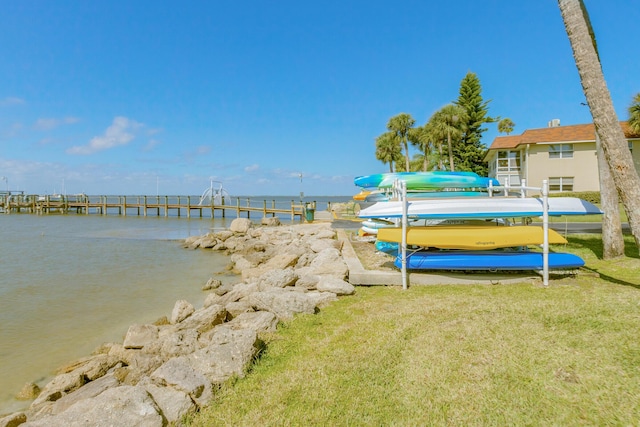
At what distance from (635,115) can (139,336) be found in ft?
113

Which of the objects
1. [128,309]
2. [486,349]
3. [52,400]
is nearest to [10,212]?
[128,309]

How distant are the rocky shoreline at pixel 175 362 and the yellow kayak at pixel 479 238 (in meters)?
1.58

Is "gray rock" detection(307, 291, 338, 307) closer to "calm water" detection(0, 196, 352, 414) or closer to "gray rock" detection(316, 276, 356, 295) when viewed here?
"gray rock" detection(316, 276, 356, 295)

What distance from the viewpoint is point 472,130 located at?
43219 millimetres

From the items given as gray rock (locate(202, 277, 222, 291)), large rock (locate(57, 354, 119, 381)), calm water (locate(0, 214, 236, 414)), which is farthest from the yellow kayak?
gray rock (locate(202, 277, 222, 291))

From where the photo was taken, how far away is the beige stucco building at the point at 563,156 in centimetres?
2944

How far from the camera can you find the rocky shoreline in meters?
3.03

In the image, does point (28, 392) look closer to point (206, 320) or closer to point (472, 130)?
point (206, 320)

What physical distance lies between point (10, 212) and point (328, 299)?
74.2 meters

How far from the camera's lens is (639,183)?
585 cm

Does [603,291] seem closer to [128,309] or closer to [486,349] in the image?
[486,349]

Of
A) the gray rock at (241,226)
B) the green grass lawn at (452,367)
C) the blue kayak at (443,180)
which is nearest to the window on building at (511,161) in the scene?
the gray rock at (241,226)

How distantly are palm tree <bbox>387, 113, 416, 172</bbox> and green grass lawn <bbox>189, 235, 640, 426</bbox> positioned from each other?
42.4m

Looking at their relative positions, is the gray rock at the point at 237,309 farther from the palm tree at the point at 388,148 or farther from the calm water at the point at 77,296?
the palm tree at the point at 388,148
